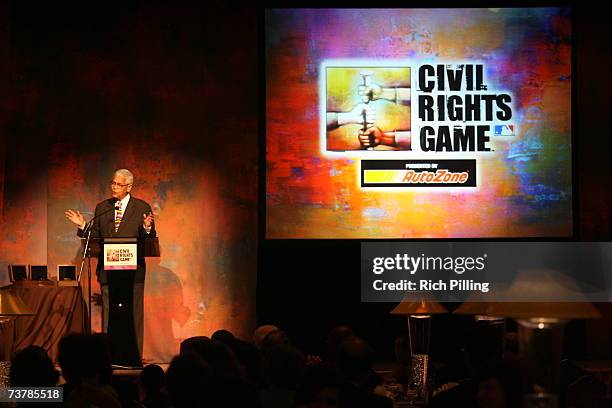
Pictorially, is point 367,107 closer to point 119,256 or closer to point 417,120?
point 417,120

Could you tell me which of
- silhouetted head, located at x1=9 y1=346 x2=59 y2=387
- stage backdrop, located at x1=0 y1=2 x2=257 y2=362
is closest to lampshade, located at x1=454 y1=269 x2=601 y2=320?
silhouetted head, located at x1=9 y1=346 x2=59 y2=387

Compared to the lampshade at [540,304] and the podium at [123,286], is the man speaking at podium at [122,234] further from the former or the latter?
the lampshade at [540,304]

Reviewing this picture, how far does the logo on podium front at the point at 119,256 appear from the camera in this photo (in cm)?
836

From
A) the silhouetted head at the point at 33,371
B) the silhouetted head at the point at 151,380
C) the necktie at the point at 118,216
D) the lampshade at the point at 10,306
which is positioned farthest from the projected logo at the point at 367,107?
the silhouetted head at the point at 33,371

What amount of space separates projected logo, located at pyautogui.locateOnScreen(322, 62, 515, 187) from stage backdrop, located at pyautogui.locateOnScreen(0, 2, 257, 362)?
3.16ft

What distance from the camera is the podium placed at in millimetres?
8375

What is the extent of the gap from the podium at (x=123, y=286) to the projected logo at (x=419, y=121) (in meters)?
2.28

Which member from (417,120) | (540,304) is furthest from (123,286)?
(540,304)

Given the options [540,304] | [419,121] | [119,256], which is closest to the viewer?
[540,304]

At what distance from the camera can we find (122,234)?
29.0ft

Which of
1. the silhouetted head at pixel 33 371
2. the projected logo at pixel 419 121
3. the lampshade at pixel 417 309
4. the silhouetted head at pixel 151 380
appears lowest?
the silhouetted head at pixel 151 380

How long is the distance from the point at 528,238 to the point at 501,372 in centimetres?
682

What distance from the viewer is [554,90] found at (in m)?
9.80

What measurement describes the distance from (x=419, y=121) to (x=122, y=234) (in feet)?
9.76
